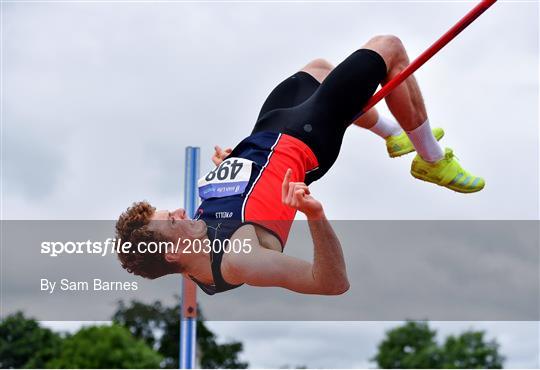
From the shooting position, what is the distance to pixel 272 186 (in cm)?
370

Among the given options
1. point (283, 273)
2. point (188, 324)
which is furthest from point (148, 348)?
point (283, 273)

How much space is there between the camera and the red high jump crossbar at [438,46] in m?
3.38

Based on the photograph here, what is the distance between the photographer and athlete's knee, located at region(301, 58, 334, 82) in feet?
13.9

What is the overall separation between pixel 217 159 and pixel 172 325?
13056mm

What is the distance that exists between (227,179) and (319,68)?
2.84ft

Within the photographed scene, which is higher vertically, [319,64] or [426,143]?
[319,64]

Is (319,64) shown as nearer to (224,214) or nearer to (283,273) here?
(224,214)

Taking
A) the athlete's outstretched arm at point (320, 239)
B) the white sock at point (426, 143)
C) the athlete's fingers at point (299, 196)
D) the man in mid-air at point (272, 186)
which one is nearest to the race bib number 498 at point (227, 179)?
the man in mid-air at point (272, 186)

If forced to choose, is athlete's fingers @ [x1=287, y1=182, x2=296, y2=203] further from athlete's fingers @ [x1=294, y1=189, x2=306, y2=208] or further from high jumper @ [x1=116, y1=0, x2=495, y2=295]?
high jumper @ [x1=116, y1=0, x2=495, y2=295]

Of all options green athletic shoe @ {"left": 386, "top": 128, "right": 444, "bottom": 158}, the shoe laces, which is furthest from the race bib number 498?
the shoe laces

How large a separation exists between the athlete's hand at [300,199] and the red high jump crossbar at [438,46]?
0.84 metres

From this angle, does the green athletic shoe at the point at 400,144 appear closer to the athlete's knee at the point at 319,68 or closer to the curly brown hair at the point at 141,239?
the athlete's knee at the point at 319,68

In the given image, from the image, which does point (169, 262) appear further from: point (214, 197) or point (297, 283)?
point (297, 283)

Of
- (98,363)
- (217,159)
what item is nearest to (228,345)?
(98,363)
